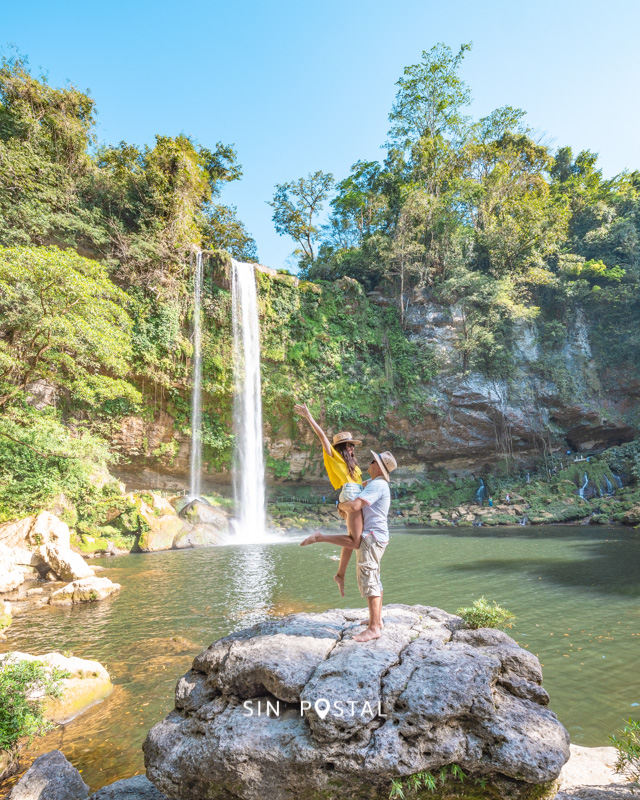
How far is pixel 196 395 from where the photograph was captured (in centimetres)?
2019

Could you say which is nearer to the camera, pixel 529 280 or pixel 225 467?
pixel 225 467

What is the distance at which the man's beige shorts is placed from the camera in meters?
3.18

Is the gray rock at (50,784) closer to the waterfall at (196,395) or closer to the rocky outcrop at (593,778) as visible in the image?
the rocky outcrop at (593,778)

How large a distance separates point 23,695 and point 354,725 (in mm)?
3120

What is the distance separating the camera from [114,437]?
18.6 metres

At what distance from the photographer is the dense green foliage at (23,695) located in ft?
10.7

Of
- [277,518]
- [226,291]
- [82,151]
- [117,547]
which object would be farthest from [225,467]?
[82,151]

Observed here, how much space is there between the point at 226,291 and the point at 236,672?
67.3 ft

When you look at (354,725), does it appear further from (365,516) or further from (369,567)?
(365,516)

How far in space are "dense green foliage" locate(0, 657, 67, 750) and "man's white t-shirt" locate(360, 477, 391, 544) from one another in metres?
3.14

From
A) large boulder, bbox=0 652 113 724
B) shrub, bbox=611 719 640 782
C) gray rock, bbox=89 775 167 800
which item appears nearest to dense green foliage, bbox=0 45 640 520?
large boulder, bbox=0 652 113 724

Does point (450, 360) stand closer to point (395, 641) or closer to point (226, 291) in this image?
point (226, 291)

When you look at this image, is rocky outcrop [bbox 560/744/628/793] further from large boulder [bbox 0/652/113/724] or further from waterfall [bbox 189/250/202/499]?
waterfall [bbox 189/250/202/499]

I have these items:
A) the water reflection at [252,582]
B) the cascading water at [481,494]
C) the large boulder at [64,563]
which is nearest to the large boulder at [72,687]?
the water reflection at [252,582]
